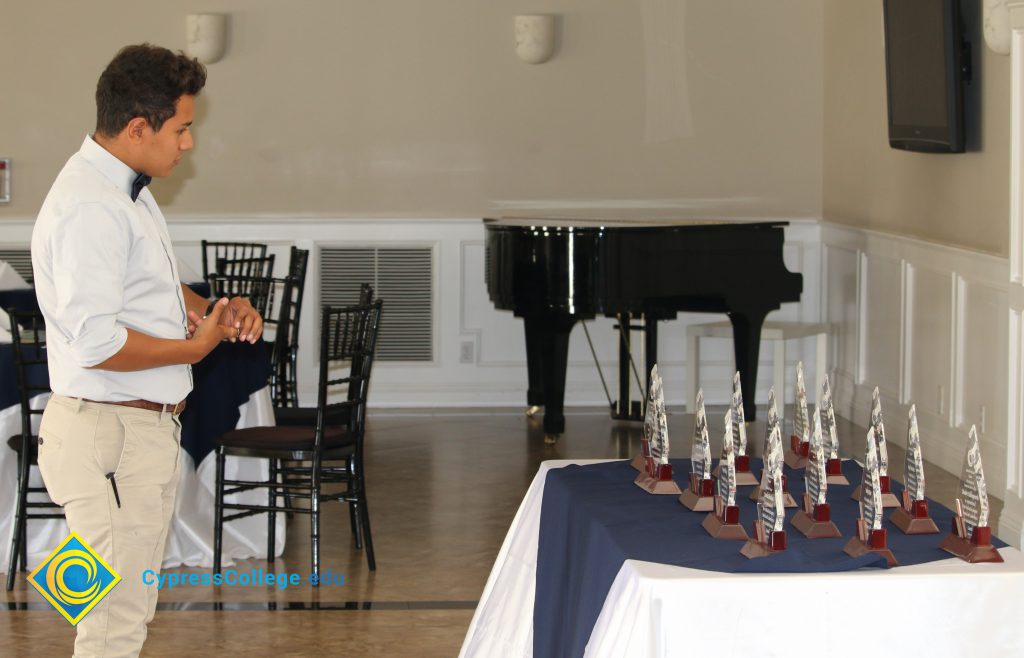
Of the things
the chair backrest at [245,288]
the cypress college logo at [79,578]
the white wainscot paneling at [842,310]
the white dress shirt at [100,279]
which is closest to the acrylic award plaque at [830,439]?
the white dress shirt at [100,279]

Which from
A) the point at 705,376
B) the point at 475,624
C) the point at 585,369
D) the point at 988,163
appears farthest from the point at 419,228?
the point at 475,624

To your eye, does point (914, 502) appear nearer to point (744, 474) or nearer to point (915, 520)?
point (915, 520)

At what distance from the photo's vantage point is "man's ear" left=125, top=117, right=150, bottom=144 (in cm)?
229

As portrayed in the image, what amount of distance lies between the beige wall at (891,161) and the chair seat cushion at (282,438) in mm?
2979

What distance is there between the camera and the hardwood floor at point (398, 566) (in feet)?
12.5

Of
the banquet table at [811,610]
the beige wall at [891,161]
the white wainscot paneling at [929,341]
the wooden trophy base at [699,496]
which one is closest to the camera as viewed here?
the banquet table at [811,610]

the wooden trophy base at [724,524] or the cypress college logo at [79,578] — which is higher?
the wooden trophy base at [724,524]

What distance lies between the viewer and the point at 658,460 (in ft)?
8.47

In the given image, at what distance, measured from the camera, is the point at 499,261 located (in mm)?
6562

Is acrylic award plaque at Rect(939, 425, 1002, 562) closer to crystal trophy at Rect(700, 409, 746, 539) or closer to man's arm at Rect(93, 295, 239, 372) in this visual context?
crystal trophy at Rect(700, 409, 746, 539)

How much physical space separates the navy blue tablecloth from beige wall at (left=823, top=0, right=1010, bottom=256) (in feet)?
10.6

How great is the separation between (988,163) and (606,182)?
2.80 m

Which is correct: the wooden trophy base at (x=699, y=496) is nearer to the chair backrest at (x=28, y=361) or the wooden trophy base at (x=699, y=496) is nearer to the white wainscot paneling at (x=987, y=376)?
the chair backrest at (x=28, y=361)

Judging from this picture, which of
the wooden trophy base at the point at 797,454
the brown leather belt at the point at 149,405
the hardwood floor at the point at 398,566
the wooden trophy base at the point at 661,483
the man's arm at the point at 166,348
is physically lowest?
the hardwood floor at the point at 398,566
